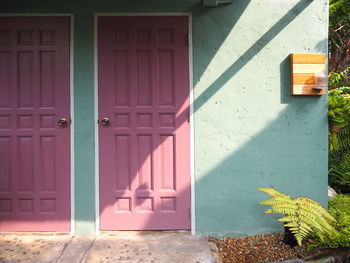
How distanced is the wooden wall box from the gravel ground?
5.14 feet

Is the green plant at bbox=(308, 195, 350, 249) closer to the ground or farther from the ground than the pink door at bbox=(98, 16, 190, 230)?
closer to the ground

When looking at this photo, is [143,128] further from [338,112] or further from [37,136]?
[338,112]

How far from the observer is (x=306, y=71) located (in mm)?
3166

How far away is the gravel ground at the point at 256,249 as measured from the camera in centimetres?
285

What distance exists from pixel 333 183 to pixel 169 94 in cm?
288

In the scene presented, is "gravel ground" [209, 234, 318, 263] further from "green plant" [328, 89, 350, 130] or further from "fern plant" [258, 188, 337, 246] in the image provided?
"green plant" [328, 89, 350, 130]

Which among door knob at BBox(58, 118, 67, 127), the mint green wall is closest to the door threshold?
the mint green wall

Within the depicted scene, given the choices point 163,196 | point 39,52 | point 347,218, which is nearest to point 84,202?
point 163,196

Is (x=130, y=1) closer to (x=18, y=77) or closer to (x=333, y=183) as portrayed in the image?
(x=18, y=77)

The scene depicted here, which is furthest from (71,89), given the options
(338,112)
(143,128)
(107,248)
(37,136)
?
(338,112)

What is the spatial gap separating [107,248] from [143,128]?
1247 millimetres

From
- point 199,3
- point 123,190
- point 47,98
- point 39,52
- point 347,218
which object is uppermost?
point 199,3

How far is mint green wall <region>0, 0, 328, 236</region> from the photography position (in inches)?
126

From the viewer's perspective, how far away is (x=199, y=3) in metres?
3.21
